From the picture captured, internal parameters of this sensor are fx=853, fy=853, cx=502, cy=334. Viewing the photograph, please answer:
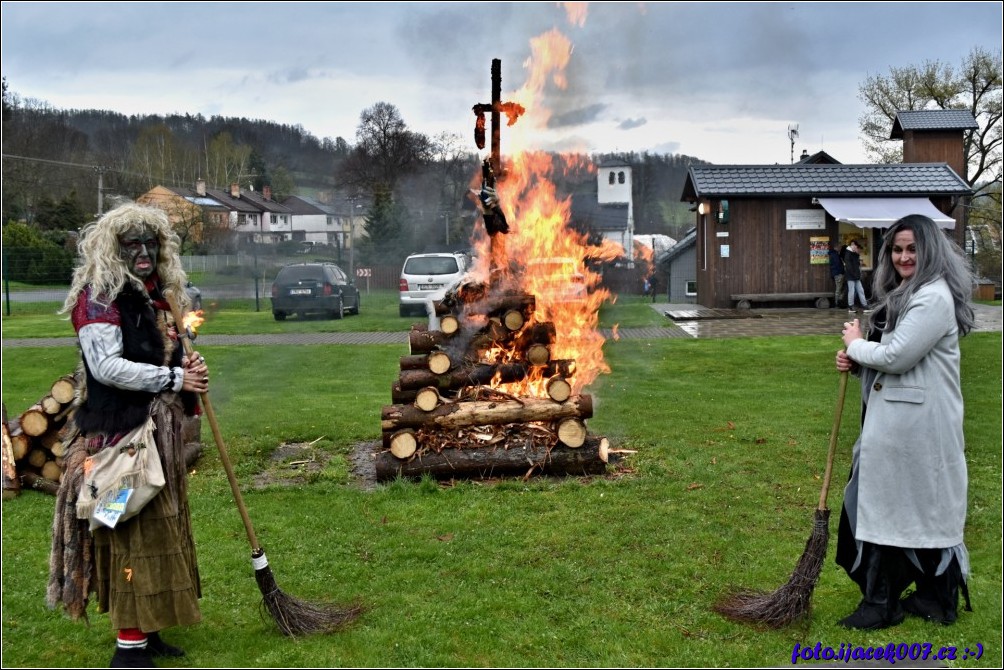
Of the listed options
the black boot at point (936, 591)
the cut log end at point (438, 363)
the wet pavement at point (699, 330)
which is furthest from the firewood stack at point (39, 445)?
the wet pavement at point (699, 330)

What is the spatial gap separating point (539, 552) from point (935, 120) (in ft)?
78.2

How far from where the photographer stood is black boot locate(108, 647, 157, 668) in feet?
12.7

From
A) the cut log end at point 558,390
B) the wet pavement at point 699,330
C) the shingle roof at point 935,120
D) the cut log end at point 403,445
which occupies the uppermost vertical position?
the shingle roof at point 935,120

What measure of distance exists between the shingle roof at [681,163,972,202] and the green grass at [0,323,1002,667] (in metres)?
12.8

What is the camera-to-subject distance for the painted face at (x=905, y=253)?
4.02 meters

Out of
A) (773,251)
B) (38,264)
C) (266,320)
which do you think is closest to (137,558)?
(266,320)

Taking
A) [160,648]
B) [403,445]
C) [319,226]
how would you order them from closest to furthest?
[160,648]
[403,445]
[319,226]

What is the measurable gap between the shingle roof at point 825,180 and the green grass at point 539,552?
12.8m

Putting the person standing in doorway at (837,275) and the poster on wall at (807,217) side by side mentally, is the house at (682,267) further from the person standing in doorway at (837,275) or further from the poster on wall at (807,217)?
the person standing in doorway at (837,275)

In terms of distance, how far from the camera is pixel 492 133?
789cm

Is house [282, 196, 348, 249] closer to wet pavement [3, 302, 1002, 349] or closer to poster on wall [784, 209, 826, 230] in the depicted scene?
wet pavement [3, 302, 1002, 349]

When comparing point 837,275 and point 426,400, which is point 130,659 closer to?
point 426,400

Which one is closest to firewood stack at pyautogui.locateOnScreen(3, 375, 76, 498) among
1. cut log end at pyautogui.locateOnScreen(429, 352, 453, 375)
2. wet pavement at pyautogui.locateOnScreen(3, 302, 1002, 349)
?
cut log end at pyautogui.locateOnScreen(429, 352, 453, 375)

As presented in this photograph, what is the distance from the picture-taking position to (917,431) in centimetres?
394
